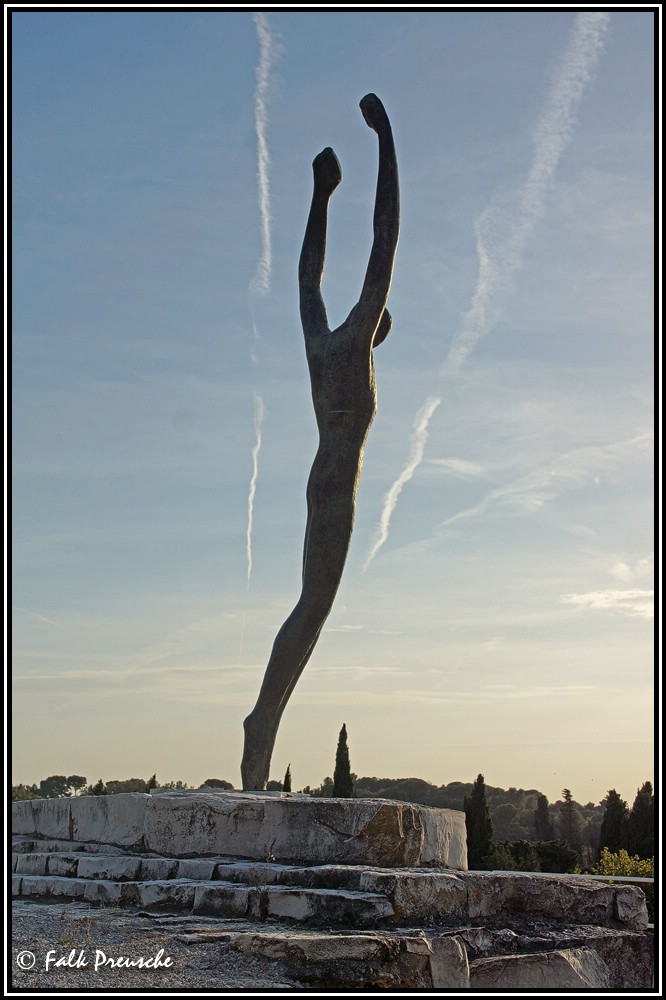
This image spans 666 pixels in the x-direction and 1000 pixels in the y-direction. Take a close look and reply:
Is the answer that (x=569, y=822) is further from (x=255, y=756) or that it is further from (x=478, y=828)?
(x=255, y=756)

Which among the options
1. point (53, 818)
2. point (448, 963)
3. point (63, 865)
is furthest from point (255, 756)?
point (448, 963)

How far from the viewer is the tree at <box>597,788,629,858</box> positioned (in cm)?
1958

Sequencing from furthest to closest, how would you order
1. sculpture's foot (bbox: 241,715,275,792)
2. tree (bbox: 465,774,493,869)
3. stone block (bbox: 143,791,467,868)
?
tree (bbox: 465,774,493,869) < sculpture's foot (bbox: 241,715,275,792) < stone block (bbox: 143,791,467,868)

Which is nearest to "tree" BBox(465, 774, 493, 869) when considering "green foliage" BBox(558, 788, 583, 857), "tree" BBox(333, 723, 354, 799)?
"tree" BBox(333, 723, 354, 799)

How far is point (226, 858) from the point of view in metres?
6.06

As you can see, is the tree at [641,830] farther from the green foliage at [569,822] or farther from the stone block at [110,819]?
the stone block at [110,819]

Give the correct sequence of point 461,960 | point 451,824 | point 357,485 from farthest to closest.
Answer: point 357,485, point 451,824, point 461,960

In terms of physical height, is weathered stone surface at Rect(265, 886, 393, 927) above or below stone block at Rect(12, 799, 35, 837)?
above

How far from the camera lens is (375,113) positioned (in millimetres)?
8742

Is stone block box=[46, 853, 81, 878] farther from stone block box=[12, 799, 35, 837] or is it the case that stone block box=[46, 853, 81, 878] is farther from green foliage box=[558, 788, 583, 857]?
green foliage box=[558, 788, 583, 857]

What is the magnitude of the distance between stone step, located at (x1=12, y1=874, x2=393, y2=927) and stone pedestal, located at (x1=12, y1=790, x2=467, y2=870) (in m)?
0.46
